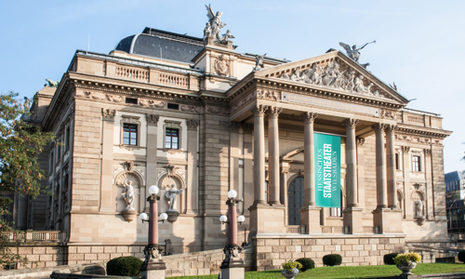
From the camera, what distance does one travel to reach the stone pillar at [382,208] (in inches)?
1679

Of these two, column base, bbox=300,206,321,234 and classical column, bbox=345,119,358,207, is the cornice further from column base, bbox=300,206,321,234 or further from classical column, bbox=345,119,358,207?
column base, bbox=300,206,321,234

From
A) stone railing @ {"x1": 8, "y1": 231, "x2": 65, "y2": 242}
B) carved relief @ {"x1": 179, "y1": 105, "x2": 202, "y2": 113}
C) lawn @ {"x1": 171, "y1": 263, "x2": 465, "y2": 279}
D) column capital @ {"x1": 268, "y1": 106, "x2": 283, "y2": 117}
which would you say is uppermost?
carved relief @ {"x1": 179, "y1": 105, "x2": 202, "y2": 113}

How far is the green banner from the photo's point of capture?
40.8 m

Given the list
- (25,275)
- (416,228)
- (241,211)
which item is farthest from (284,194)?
(25,275)

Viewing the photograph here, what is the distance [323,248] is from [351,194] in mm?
5186

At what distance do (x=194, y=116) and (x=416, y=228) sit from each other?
2627 cm

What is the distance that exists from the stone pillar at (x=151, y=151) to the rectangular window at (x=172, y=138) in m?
1.15

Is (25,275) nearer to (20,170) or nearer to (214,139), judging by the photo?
(20,170)

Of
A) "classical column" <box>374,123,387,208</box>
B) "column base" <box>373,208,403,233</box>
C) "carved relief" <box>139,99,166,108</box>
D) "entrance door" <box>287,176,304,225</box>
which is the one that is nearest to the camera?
"carved relief" <box>139,99,166,108</box>

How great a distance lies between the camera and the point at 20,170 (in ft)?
100.0

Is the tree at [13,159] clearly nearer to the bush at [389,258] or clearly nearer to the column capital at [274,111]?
the column capital at [274,111]

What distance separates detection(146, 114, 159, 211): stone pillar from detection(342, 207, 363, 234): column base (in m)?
14.3

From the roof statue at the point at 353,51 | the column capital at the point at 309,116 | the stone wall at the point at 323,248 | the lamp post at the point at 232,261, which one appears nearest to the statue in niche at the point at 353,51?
the roof statue at the point at 353,51

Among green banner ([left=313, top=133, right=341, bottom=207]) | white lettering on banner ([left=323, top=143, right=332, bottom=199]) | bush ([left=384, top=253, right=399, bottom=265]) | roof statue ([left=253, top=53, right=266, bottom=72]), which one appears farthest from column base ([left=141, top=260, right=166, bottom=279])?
bush ([left=384, top=253, right=399, bottom=265])
